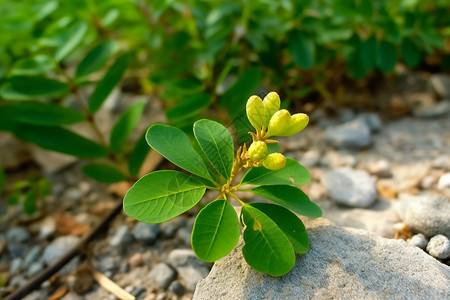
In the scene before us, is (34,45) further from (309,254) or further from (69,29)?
(309,254)

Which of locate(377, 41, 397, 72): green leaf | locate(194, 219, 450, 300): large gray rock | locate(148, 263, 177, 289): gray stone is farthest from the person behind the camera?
locate(377, 41, 397, 72): green leaf

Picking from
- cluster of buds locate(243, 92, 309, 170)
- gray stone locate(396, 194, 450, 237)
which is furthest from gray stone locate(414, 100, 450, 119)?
cluster of buds locate(243, 92, 309, 170)

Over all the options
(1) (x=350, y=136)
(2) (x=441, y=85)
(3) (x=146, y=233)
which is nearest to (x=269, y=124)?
(3) (x=146, y=233)

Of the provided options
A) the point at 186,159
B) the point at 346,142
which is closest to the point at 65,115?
the point at 186,159

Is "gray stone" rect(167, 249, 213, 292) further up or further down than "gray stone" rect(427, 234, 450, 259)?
further up

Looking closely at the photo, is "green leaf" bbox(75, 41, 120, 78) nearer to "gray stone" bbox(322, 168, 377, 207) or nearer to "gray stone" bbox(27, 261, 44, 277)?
"gray stone" bbox(27, 261, 44, 277)

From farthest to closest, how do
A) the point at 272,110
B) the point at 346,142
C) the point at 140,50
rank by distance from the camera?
the point at 140,50 < the point at 346,142 < the point at 272,110
